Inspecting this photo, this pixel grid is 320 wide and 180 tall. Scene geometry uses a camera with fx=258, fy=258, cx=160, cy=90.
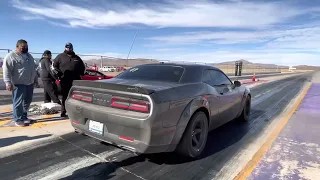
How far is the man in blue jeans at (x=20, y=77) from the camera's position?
5008 mm

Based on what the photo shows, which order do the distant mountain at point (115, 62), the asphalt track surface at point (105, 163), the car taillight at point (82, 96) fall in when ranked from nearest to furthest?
the asphalt track surface at point (105, 163), the car taillight at point (82, 96), the distant mountain at point (115, 62)

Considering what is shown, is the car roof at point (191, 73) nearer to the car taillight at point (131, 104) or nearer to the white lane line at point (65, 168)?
the car taillight at point (131, 104)

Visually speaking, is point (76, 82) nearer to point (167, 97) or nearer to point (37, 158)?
point (37, 158)

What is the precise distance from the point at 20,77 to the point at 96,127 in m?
2.58

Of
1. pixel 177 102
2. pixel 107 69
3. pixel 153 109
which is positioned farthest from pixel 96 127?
pixel 107 69

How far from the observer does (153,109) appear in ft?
10.4

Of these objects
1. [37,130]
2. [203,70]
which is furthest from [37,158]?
[203,70]

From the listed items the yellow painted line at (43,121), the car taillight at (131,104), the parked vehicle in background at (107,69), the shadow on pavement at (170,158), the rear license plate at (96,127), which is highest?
the parked vehicle in background at (107,69)

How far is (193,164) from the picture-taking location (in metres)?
3.79

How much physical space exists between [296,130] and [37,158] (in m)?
5.39

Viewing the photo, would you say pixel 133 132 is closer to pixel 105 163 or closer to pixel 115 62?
pixel 105 163

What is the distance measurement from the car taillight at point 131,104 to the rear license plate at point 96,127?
0.36 meters

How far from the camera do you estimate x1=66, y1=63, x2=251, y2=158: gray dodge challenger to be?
324cm

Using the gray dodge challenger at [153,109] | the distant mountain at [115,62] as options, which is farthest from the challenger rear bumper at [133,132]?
the distant mountain at [115,62]
